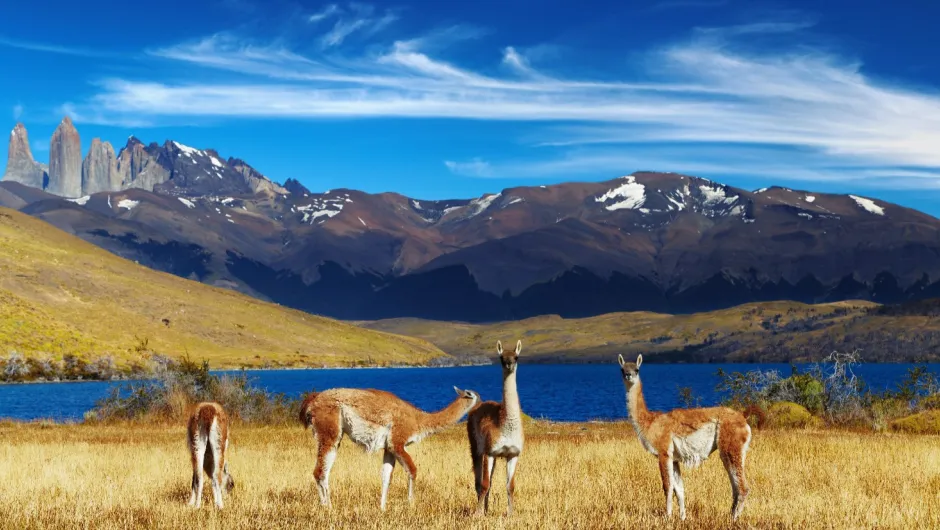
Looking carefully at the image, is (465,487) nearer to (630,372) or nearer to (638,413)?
(638,413)

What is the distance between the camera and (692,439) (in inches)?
676

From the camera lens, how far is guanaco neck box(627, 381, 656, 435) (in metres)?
17.3

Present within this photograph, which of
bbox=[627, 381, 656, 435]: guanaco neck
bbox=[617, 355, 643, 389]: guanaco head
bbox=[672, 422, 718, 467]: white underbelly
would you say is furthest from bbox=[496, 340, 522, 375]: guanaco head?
bbox=[672, 422, 718, 467]: white underbelly

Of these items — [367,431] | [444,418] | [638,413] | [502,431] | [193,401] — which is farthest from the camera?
[193,401]

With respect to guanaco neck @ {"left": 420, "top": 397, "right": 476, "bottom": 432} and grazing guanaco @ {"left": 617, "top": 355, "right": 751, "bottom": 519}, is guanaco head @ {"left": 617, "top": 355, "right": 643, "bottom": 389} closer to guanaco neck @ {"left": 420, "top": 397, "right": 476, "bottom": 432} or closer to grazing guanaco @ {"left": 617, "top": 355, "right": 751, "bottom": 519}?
grazing guanaco @ {"left": 617, "top": 355, "right": 751, "bottom": 519}

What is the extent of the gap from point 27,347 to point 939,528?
13408 cm

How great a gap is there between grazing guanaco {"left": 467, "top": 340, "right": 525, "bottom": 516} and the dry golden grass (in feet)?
2.31

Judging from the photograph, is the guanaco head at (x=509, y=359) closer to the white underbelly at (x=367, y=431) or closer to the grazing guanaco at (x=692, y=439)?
the grazing guanaco at (x=692, y=439)

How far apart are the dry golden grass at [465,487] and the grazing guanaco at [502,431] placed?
705mm

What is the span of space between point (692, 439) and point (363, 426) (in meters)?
6.02

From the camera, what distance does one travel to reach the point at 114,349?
5635 inches

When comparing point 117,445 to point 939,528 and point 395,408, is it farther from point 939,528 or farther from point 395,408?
point 939,528

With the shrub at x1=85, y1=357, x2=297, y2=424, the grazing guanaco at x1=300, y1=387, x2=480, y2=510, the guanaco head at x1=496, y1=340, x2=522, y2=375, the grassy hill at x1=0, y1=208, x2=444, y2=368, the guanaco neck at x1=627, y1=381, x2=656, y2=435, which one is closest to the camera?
the guanaco head at x1=496, y1=340, x2=522, y2=375

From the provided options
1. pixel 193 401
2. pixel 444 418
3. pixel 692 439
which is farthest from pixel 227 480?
pixel 193 401
